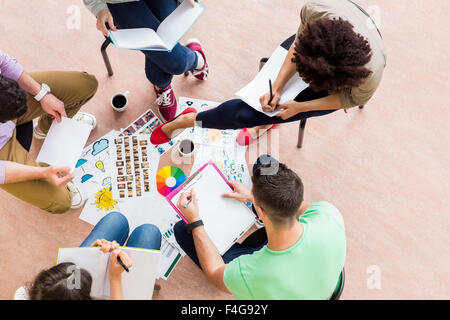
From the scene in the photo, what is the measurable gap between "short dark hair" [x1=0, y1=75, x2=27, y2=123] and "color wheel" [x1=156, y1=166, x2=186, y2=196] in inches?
32.2

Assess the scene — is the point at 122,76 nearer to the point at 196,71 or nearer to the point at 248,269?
the point at 196,71

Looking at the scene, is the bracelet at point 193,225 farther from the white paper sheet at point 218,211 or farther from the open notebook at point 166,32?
the open notebook at point 166,32

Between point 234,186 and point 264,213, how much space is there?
0.47 m

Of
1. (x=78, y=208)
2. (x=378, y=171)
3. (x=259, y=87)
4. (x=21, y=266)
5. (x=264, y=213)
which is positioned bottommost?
(x=21, y=266)

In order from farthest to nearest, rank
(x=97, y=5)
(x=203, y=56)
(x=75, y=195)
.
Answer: (x=203, y=56) < (x=75, y=195) < (x=97, y=5)

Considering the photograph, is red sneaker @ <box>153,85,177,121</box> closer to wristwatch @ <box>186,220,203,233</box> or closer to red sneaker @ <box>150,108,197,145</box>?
red sneaker @ <box>150,108,197,145</box>

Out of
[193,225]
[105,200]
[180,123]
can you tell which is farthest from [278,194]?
[105,200]

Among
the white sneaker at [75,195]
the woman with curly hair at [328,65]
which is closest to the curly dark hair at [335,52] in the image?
the woman with curly hair at [328,65]

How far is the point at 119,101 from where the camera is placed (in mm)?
2113

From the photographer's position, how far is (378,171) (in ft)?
6.98

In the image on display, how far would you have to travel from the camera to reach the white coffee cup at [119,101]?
210 cm

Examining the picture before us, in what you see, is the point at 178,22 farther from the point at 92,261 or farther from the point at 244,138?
the point at 92,261

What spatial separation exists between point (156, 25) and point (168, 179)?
0.86 metres

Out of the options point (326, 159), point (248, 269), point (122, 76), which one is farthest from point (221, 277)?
point (122, 76)
